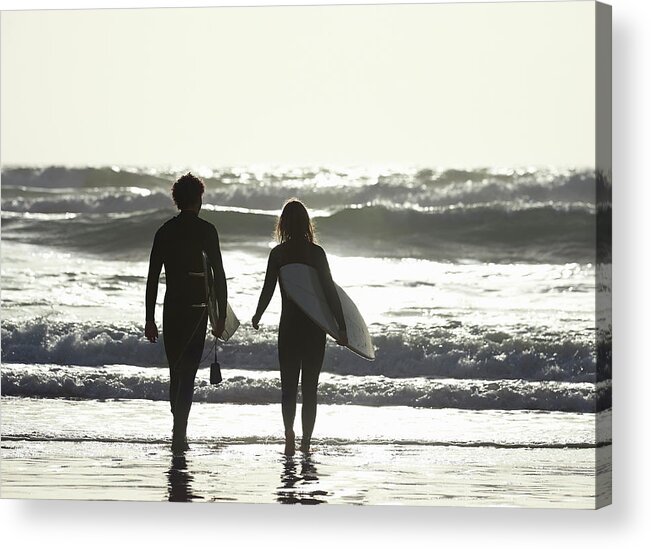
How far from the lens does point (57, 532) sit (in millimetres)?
7578

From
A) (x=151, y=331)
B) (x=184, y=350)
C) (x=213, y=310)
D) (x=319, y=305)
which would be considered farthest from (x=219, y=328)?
(x=319, y=305)

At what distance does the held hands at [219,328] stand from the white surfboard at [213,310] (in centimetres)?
1

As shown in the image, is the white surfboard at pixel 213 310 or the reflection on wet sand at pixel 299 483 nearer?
the reflection on wet sand at pixel 299 483

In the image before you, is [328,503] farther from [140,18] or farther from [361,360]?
[140,18]

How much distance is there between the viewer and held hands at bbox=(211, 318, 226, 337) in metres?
7.39

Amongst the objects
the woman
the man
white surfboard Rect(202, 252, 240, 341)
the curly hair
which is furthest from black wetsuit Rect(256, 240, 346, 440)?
the curly hair

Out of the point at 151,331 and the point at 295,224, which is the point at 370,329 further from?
the point at 151,331

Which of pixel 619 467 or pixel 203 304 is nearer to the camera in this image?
pixel 619 467

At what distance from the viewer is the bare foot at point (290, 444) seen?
7.35m

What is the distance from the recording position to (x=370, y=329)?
7.31m

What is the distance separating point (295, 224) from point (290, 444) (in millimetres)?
1037

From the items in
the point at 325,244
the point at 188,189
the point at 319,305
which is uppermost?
the point at 188,189

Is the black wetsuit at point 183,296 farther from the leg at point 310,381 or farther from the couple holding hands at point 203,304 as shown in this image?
the leg at point 310,381

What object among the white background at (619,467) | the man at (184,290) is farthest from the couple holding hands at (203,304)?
the white background at (619,467)
